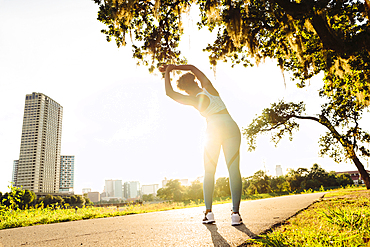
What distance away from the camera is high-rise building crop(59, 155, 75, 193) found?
614 ft

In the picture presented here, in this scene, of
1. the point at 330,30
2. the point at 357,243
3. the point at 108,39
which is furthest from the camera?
the point at 108,39

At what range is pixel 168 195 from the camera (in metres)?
60.5

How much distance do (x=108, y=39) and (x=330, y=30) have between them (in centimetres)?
568

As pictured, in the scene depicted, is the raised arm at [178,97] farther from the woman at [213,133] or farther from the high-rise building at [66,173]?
the high-rise building at [66,173]

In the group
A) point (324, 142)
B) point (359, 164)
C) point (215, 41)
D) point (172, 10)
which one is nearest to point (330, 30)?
point (215, 41)

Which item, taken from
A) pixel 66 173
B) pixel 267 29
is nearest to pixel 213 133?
pixel 267 29

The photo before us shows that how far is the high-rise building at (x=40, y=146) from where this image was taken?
14225cm

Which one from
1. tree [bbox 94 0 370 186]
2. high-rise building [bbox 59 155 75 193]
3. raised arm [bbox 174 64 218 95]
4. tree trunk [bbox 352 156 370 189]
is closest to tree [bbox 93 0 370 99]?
tree [bbox 94 0 370 186]

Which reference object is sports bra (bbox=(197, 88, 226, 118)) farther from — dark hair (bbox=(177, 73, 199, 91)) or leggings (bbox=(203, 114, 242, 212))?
dark hair (bbox=(177, 73, 199, 91))

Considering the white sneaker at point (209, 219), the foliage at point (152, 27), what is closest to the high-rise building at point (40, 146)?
the foliage at point (152, 27)

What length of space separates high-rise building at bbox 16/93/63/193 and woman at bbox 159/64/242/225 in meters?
168

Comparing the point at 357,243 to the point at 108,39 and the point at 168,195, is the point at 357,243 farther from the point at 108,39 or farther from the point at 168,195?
the point at 168,195

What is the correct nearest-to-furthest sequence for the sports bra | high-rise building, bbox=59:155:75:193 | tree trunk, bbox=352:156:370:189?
1. the sports bra
2. tree trunk, bbox=352:156:370:189
3. high-rise building, bbox=59:155:75:193

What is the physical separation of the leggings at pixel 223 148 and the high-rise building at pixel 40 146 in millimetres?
168172
